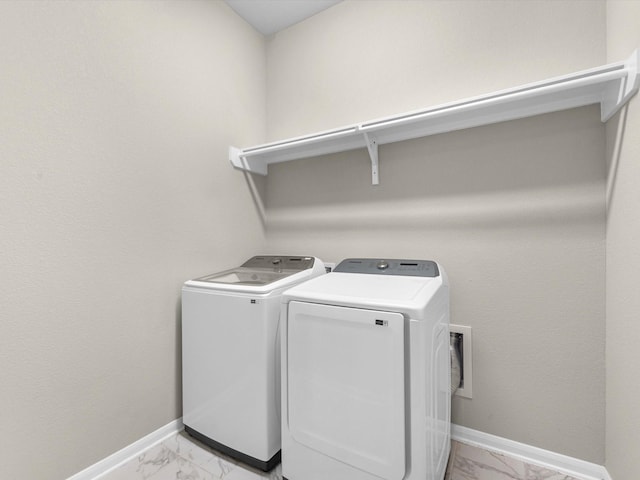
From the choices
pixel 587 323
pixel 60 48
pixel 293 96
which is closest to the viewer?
pixel 60 48

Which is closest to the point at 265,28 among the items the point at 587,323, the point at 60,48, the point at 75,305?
the point at 60,48

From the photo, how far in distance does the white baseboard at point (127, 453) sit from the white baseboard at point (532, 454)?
1513mm

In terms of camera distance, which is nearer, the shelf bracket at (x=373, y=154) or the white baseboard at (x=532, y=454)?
the white baseboard at (x=532, y=454)

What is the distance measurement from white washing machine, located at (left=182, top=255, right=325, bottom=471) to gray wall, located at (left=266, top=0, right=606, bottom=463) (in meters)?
0.76

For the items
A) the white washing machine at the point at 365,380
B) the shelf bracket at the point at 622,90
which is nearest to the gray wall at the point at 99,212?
the white washing machine at the point at 365,380

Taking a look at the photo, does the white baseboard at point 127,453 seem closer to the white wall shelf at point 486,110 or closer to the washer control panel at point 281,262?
the washer control panel at point 281,262

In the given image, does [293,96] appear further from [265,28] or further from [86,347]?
[86,347]

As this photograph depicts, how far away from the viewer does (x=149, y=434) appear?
61.1 inches

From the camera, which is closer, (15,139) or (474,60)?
(15,139)

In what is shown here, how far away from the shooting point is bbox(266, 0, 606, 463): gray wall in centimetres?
136

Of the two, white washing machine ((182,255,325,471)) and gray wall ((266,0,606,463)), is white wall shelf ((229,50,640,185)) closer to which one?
gray wall ((266,0,606,463))

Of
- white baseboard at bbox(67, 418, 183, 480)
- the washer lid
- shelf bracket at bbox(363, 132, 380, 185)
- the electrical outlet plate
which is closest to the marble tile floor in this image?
white baseboard at bbox(67, 418, 183, 480)

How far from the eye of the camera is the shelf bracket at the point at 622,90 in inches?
40.9

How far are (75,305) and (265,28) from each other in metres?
2.18
